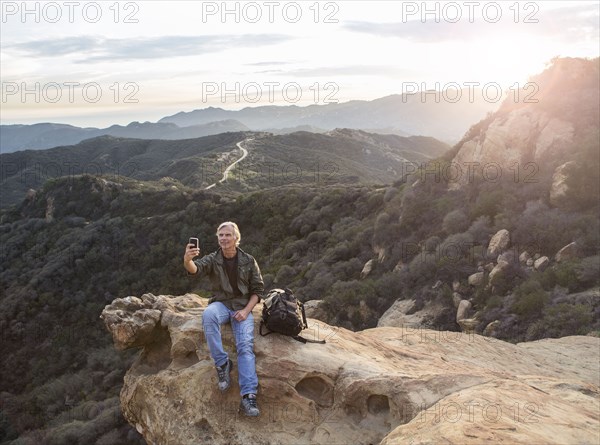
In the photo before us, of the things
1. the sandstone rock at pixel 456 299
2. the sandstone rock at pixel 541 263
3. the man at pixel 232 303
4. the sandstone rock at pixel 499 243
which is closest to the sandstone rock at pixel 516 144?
the sandstone rock at pixel 499 243

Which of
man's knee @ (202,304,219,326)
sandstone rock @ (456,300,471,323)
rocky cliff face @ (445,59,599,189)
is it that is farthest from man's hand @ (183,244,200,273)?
rocky cliff face @ (445,59,599,189)

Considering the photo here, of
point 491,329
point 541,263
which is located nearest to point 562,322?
point 491,329

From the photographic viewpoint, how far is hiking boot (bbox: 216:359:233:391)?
559cm

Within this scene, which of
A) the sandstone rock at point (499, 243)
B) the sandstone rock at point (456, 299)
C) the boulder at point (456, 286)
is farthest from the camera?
the sandstone rock at point (499, 243)

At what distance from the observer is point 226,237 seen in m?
6.00

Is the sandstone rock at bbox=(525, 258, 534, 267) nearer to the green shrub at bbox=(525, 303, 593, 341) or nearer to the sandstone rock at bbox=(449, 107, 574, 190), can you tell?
the green shrub at bbox=(525, 303, 593, 341)

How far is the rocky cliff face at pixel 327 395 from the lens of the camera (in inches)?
169

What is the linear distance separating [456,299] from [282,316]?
973 centimetres

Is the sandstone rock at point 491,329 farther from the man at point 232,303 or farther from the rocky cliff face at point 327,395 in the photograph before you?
the man at point 232,303

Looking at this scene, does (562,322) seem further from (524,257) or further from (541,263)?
(524,257)

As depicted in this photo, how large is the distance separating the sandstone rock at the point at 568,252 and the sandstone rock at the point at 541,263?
0.30 meters

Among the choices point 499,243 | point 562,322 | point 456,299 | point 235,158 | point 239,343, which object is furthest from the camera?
A: point 235,158

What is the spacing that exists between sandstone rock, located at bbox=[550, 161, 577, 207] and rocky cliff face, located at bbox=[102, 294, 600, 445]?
1156 centimetres

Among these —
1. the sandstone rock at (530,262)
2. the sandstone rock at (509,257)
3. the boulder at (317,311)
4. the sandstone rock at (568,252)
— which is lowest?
the boulder at (317,311)
